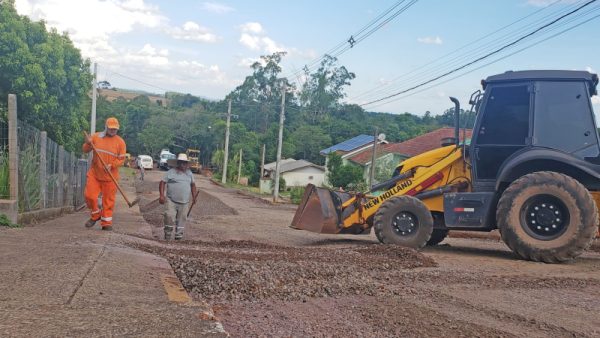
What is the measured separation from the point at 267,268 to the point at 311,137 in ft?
211

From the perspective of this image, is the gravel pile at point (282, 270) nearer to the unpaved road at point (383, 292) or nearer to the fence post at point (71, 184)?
the unpaved road at point (383, 292)

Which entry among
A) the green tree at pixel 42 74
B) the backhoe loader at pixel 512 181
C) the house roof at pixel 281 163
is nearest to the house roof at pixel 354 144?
the house roof at pixel 281 163

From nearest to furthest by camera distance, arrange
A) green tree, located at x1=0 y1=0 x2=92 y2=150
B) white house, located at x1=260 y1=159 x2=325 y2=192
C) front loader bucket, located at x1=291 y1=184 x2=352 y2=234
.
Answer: front loader bucket, located at x1=291 y1=184 x2=352 y2=234
green tree, located at x1=0 y1=0 x2=92 y2=150
white house, located at x1=260 y1=159 x2=325 y2=192

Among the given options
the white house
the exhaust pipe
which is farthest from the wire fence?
the white house

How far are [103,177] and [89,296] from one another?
5.39 metres

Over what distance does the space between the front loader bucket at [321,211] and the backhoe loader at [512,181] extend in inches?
0.8

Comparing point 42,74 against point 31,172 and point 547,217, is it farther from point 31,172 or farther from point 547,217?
point 547,217

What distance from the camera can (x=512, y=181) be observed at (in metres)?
9.97

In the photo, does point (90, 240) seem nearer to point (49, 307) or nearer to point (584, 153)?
point (49, 307)

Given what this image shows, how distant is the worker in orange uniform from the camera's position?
9.49 meters

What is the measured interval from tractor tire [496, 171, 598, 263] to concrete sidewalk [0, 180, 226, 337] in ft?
18.3

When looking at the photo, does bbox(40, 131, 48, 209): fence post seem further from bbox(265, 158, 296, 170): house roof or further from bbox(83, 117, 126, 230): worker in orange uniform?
bbox(265, 158, 296, 170): house roof

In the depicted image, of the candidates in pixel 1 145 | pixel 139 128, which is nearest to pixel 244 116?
pixel 139 128

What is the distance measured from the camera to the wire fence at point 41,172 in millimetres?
10328
